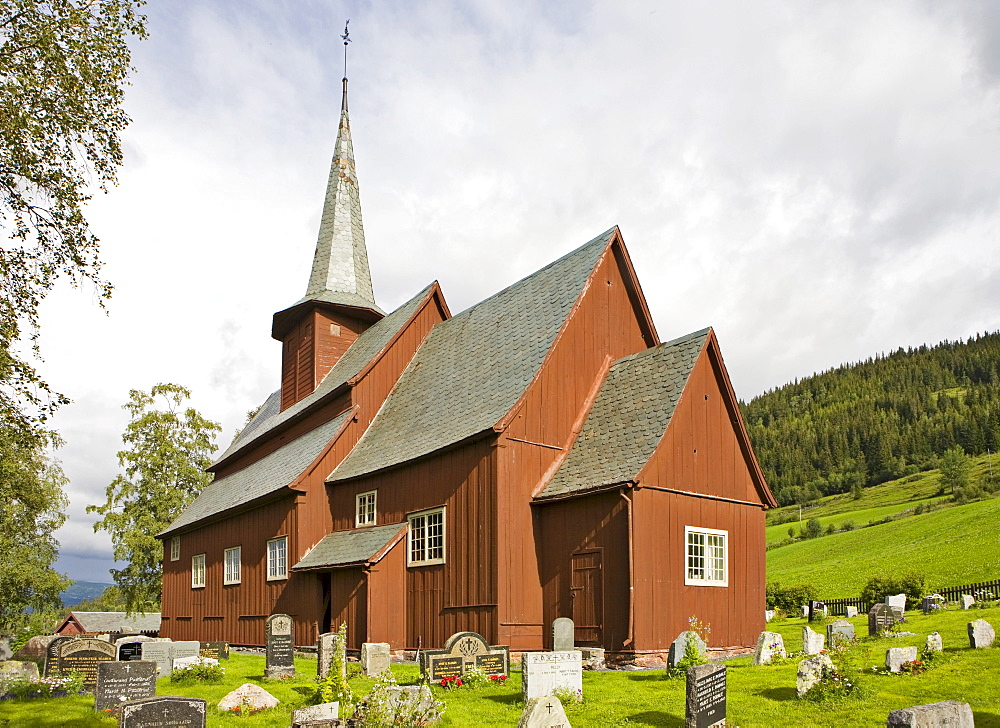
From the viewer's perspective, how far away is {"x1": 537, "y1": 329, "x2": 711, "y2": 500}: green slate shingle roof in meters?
18.2

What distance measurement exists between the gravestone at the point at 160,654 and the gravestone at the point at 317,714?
841 cm

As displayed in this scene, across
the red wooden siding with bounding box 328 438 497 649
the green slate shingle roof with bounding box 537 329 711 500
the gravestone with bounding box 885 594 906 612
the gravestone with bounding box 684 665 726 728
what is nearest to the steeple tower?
the red wooden siding with bounding box 328 438 497 649

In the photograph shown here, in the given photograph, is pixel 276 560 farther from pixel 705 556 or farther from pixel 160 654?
pixel 705 556

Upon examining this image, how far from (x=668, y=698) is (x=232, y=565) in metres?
19.1

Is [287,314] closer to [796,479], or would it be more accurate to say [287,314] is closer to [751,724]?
[751,724]

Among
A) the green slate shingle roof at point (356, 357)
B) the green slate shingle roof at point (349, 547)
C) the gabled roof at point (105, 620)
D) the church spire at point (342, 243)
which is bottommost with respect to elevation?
the gabled roof at point (105, 620)

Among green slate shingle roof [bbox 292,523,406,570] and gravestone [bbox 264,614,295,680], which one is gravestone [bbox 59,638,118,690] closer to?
gravestone [bbox 264,614,295,680]

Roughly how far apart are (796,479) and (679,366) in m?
124

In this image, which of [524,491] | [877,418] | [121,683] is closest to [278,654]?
[121,683]

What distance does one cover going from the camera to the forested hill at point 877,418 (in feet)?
419

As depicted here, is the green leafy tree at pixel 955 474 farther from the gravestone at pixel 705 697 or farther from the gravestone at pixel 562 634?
the gravestone at pixel 705 697

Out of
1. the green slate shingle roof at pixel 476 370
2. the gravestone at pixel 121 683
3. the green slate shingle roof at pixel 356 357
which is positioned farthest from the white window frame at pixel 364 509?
the gravestone at pixel 121 683

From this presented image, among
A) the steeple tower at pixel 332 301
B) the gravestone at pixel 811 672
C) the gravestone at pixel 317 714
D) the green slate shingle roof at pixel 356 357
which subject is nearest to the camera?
the gravestone at pixel 317 714

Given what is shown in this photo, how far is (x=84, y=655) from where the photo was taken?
17469 mm
